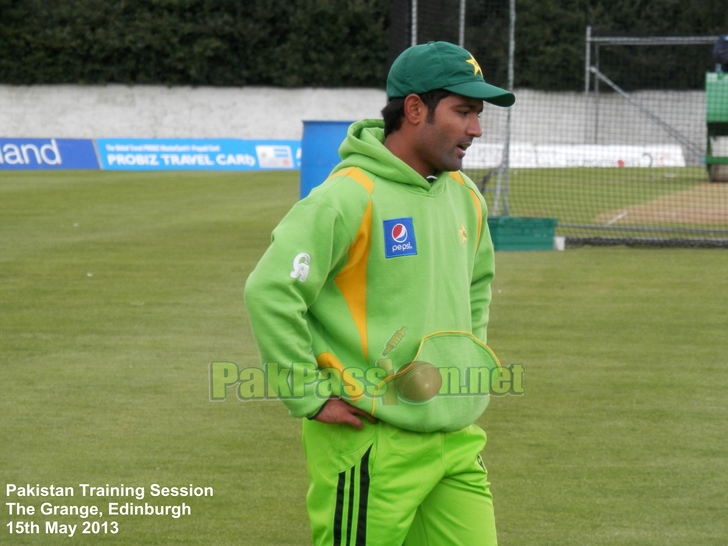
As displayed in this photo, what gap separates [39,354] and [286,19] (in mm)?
41665

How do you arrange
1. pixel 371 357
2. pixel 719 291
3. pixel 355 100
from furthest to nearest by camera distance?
pixel 355 100 → pixel 719 291 → pixel 371 357

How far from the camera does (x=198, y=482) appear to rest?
552 centimetres

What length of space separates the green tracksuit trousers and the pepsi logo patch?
0.50 meters

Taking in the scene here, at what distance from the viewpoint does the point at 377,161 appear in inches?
127

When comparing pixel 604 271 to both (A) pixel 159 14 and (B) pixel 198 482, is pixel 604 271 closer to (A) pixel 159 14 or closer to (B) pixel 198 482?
(B) pixel 198 482

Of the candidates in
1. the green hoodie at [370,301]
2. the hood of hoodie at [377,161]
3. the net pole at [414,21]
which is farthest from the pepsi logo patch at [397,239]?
the net pole at [414,21]

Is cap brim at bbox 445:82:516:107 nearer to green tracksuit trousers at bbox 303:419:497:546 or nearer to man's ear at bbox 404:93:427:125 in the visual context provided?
man's ear at bbox 404:93:427:125

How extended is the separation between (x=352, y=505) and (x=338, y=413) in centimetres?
27

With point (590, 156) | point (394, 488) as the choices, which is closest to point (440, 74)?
point (394, 488)

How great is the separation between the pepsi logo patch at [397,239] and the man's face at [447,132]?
9.2 inches

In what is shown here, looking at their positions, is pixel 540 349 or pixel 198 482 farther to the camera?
pixel 540 349

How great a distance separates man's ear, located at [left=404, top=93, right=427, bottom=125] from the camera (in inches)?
128

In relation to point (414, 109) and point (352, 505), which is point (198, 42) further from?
point (352, 505)

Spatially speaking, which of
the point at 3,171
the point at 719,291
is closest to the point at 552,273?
the point at 719,291
